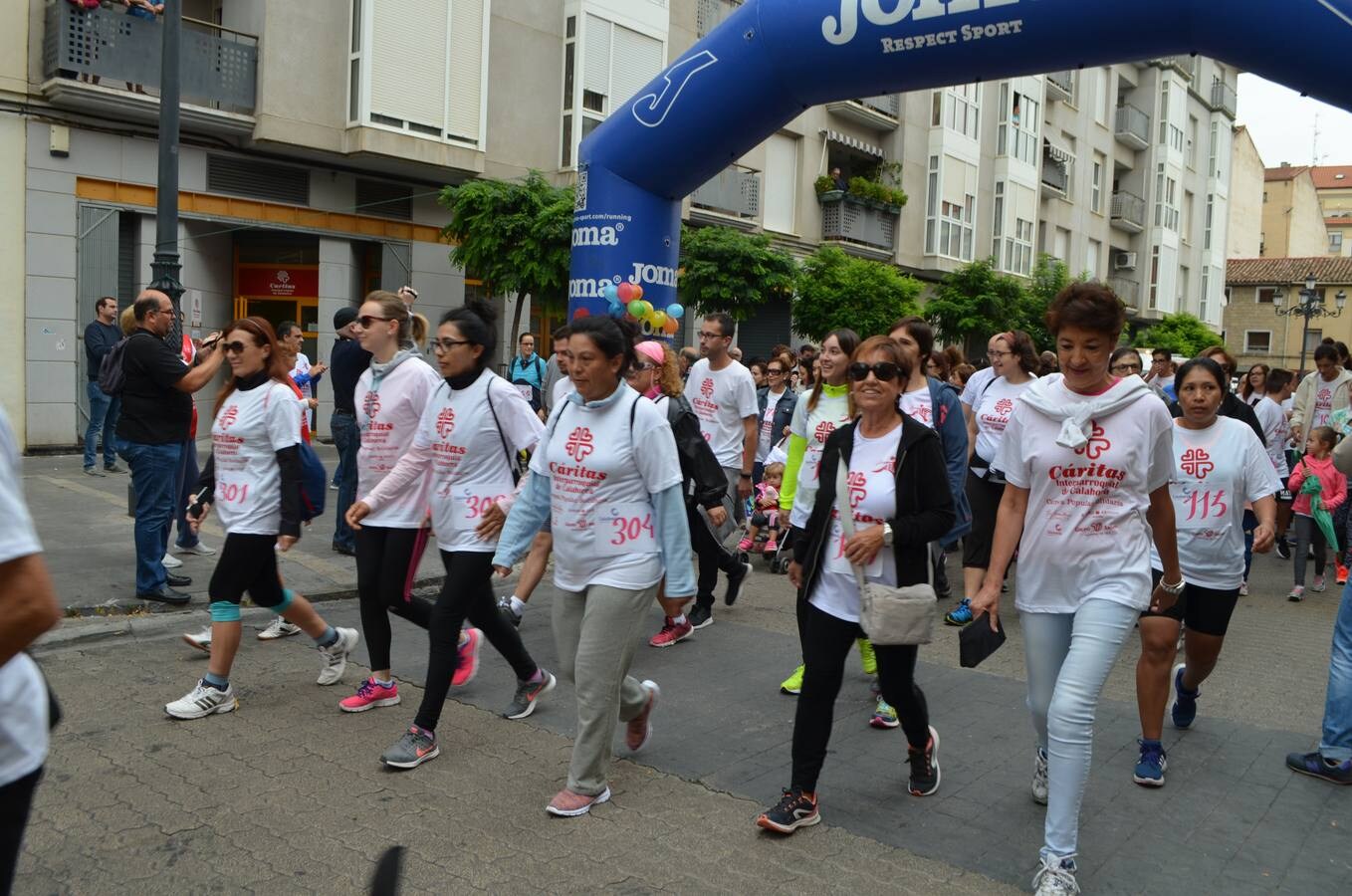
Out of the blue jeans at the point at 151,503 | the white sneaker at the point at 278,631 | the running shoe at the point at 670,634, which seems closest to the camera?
the white sneaker at the point at 278,631

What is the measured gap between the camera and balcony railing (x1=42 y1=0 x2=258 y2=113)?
573 inches

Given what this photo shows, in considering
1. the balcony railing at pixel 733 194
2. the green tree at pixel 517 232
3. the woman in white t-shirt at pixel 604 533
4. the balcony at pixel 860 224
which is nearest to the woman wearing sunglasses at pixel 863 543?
the woman in white t-shirt at pixel 604 533

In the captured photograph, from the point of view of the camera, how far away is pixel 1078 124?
128 ft

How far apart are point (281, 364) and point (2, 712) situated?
12.6 feet

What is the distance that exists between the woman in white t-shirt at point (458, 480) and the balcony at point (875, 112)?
23124 millimetres

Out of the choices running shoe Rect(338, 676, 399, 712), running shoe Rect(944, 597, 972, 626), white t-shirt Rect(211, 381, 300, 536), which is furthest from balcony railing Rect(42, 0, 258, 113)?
running shoe Rect(944, 597, 972, 626)

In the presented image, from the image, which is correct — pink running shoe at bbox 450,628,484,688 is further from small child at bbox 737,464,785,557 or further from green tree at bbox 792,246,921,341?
green tree at bbox 792,246,921,341

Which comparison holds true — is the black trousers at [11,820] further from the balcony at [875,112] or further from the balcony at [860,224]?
the balcony at [875,112]

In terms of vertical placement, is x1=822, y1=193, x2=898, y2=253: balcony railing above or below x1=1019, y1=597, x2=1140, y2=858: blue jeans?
above

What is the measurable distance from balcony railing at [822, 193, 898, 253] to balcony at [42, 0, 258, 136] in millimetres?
14652

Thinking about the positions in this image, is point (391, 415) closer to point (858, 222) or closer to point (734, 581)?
point (734, 581)

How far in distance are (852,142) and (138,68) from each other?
17515 mm

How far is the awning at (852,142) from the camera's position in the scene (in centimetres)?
2686

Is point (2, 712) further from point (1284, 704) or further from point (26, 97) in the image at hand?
point (26, 97)
